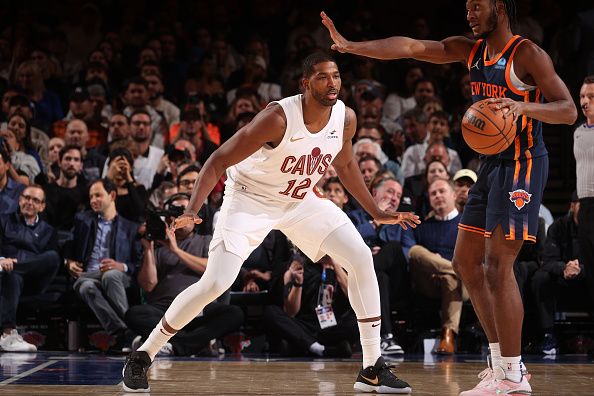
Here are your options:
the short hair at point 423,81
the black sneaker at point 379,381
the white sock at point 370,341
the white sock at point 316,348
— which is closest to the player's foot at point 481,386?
the black sneaker at point 379,381

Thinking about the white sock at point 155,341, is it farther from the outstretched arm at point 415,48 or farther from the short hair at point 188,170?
the short hair at point 188,170

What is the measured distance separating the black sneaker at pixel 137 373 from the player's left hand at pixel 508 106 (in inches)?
90.9

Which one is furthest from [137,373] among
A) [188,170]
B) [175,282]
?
[188,170]

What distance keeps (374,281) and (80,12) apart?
9.01 meters

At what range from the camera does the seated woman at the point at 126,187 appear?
923 cm

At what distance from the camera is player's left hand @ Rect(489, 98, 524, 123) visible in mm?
4699

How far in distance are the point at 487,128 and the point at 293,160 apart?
3.61ft

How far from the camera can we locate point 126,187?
30.7 ft

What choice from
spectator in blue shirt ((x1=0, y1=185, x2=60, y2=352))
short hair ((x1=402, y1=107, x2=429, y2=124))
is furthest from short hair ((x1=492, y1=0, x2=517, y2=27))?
short hair ((x1=402, y1=107, x2=429, y2=124))

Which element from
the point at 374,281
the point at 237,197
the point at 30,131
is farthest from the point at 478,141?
the point at 30,131

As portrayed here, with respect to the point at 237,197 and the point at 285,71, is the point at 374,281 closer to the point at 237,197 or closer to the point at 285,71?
the point at 237,197

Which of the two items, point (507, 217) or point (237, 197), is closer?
point (507, 217)

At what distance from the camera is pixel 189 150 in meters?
9.82

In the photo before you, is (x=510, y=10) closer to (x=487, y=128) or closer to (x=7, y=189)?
(x=487, y=128)
